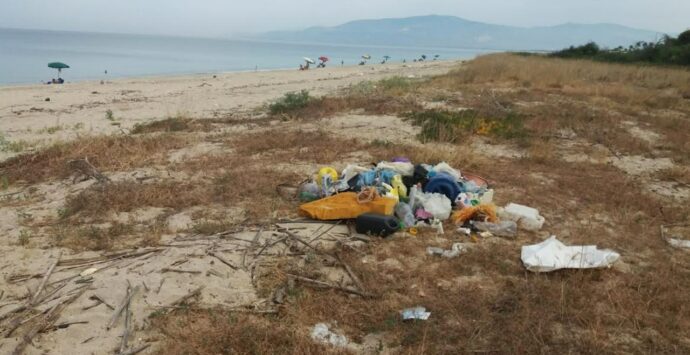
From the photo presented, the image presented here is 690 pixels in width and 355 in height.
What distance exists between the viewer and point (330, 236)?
4.63 meters

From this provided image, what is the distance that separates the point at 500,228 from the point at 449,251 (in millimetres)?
729

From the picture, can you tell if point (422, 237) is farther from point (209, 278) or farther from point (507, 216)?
point (209, 278)

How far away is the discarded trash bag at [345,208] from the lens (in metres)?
4.89

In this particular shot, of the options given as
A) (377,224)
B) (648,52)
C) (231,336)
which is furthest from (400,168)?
(648,52)

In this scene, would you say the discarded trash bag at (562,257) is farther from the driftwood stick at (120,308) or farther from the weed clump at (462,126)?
the weed clump at (462,126)

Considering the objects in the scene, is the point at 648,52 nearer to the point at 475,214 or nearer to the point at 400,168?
the point at 400,168

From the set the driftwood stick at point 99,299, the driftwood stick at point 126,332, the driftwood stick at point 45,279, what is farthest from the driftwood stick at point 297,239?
the driftwood stick at point 45,279

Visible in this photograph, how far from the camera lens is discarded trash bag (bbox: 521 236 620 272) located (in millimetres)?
4000

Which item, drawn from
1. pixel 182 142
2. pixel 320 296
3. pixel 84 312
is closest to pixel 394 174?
pixel 320 296

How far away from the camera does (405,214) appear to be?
16.2ft

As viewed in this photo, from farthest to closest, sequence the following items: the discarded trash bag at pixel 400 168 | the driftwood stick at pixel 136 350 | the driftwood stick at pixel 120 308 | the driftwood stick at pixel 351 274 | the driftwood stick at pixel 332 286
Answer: the discarded trash bag at pixel 400 168
the driftwood stick at pixel 351 274
the driftwood stick at pixel 332 286
the driftwood stick at pixel 120 308
the driftwood stick at pixel 136 350

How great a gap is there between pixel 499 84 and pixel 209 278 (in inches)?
576

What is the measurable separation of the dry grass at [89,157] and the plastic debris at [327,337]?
461 cm

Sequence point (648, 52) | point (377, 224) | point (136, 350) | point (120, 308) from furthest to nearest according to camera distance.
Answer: point (648, 52)
point (377, 224)
point (120, 308)
point (136, 350)
